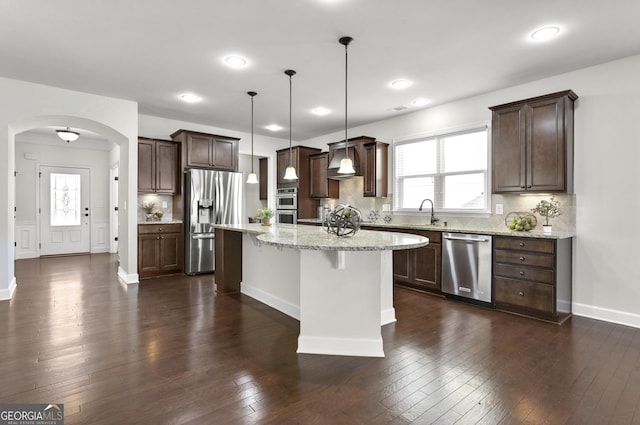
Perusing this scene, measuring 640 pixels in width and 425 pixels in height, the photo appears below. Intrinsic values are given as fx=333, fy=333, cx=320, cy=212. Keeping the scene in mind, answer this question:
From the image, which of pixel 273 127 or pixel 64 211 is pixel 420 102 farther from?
pixel 64 211

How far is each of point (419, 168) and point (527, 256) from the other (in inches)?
86.4

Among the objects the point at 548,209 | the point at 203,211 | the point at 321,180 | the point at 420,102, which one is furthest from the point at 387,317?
the point at 321,180

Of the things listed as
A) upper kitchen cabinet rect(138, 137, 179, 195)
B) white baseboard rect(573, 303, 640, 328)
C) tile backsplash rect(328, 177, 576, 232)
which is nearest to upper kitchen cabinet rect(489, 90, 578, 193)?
tile backsplash rect(328, 177, 576, 232)

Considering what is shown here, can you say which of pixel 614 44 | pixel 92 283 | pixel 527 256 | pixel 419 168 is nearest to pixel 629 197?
pixel 527 256

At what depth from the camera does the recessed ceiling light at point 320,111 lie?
5.21 metres

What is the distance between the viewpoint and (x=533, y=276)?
11.4ft

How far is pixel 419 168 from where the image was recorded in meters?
5.27

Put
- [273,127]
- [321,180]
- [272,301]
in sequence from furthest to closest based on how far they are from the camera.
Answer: [321,180], [273,127], [272,301]

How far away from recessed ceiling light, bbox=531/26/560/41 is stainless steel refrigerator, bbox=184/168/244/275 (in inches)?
183

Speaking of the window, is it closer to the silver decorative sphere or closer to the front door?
the silver decorative sphere

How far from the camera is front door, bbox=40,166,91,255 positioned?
7.43 m

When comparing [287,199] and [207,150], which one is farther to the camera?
[287,199]

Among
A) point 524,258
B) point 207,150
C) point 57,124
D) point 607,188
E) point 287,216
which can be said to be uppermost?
point 57,124

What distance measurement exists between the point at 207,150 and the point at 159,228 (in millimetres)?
1539
